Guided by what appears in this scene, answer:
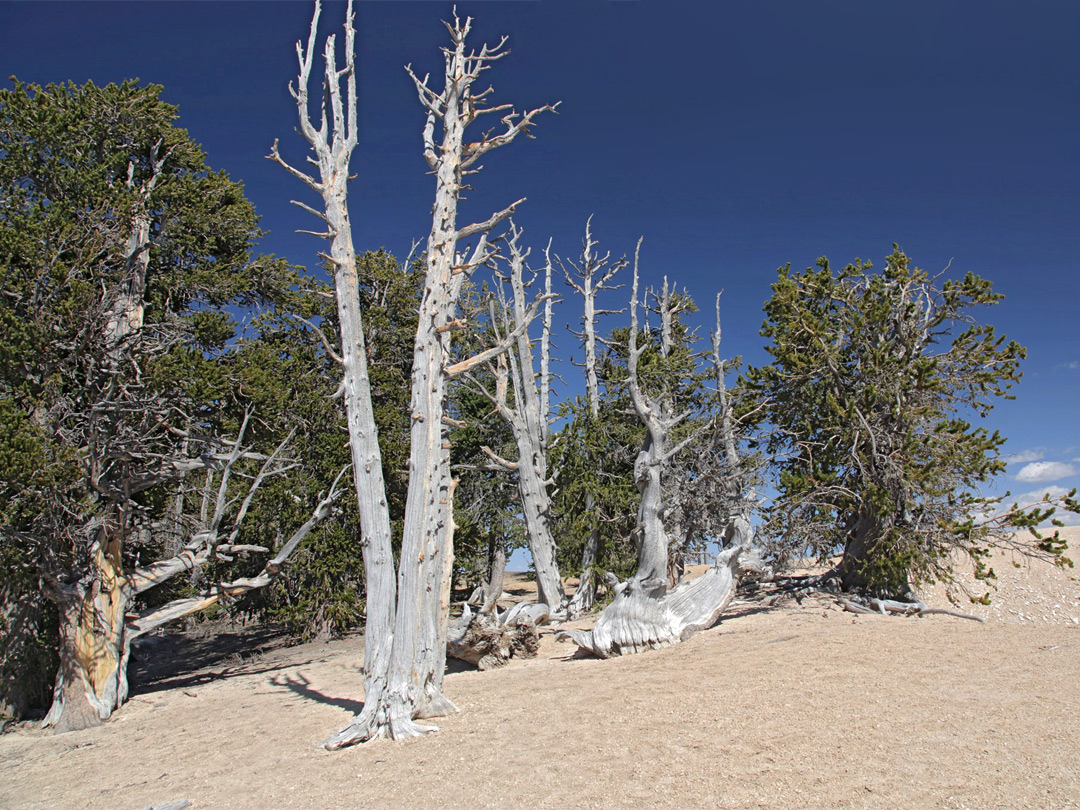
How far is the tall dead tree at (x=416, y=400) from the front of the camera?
6441 mm

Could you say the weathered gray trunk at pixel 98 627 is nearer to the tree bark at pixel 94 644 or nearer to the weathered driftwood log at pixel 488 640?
the tree bark at pixel 94 644

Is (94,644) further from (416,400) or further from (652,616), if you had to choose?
(652,616)

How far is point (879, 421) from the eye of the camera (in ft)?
37.7

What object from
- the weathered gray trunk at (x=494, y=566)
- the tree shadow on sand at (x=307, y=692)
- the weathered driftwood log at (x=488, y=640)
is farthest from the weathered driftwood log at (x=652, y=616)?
the weathered gray trunk at (x=494, y=566)

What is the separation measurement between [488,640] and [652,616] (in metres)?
2.44

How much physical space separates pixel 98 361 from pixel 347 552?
6.08 metres

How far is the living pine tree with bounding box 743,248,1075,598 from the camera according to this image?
35.4 ft

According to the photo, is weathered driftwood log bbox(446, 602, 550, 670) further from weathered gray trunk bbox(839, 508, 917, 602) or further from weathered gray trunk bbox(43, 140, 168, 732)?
weathered gray trunk bbox(839, 508, 917, 602)

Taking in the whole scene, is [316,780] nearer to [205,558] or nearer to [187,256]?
[205,558]

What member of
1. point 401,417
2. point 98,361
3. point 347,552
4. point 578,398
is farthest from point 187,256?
point 578,398

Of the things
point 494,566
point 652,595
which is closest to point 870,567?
point 652,595

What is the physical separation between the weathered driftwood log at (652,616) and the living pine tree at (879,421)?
7.11 feet

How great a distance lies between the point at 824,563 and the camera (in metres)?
12.7

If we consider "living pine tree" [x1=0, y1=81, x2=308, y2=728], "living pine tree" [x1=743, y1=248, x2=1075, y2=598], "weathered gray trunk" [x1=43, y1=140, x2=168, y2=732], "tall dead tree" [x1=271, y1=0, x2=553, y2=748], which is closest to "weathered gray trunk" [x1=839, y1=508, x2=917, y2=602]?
"living pine tree" [x1=743, y1=248, x2=1075, y2=598]
